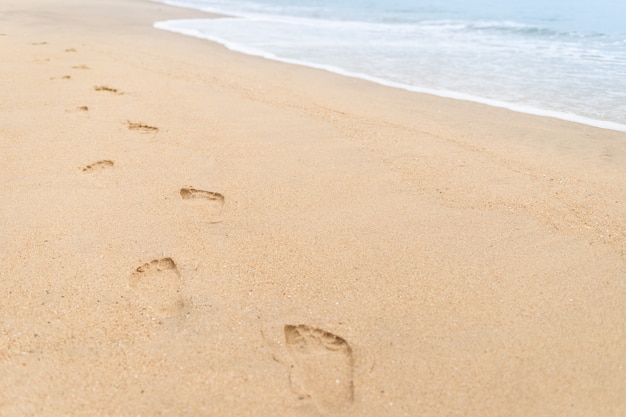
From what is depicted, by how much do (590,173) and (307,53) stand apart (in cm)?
407

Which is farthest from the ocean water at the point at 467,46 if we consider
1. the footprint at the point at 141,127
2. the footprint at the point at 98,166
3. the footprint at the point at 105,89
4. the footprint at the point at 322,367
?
the footprint at the point at 322,367

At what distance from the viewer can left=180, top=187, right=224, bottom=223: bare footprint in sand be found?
2348 millimetres

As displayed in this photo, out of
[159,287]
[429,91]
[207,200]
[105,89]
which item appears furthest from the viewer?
[429,91]

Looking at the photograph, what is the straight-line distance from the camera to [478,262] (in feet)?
6.75

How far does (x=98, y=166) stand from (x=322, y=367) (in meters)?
1.73

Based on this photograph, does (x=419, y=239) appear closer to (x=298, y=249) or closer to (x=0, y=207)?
(x=298, y=249)

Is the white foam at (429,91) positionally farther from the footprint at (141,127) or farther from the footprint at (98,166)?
the footprint at (98,166)

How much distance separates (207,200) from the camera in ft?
8.08

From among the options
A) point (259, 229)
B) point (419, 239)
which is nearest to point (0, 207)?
point (259, 229)

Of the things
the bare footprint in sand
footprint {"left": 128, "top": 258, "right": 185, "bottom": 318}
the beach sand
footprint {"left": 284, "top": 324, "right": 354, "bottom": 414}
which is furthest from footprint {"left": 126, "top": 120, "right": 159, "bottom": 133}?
footprint {"left": 284, "top": 324, "right": 354, "bottom": 414}

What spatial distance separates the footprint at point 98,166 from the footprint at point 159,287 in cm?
92

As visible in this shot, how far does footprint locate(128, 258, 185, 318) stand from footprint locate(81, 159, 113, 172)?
0.92 meters

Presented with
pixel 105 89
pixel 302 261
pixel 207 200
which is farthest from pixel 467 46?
pixel 302 261

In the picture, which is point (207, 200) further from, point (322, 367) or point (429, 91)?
point (429, 91)
